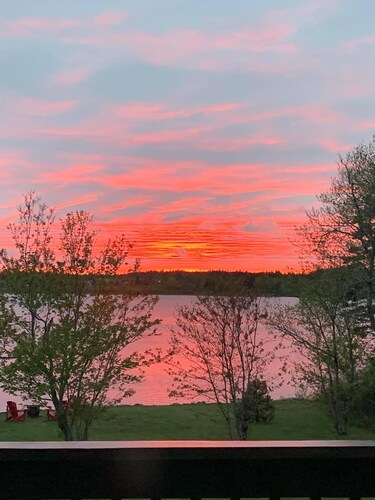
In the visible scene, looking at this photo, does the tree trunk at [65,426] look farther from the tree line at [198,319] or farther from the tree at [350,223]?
the tree at [350,223]

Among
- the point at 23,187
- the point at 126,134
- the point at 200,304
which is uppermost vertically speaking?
the point at 126,134

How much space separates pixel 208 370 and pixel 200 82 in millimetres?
6478

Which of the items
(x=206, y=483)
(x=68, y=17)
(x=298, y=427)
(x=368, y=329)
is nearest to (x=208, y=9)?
(x=68, y=17)

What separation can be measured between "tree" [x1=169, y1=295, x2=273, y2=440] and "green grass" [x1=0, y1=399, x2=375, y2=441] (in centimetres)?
91

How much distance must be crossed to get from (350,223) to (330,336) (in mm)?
2894

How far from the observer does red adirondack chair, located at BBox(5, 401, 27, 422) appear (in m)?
15.1

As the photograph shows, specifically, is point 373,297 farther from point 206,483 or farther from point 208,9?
point 206,483

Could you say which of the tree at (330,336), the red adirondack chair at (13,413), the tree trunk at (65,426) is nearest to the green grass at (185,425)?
the red adirondack chair at (13,413)

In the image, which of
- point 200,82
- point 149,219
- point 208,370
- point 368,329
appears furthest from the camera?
point 149,219

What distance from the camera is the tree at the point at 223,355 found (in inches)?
475

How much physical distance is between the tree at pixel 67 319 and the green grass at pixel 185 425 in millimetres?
2215

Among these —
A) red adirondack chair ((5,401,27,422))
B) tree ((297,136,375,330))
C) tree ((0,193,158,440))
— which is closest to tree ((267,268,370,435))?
tree ((297,136,375,330))

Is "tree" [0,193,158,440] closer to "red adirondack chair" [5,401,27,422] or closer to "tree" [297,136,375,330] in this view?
"red adirondack chair" [5,401,27,422]

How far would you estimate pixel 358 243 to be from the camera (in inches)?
Answer: 540
